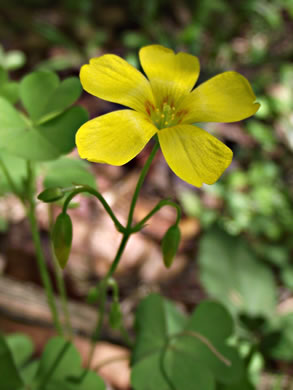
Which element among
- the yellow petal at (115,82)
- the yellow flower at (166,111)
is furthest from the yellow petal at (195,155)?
the yellow petal at (115,82)

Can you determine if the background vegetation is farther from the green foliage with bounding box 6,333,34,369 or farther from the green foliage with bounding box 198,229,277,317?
the green foliage with bounding box 6,333,34,369

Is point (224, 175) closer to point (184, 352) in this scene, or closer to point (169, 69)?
point (184, 352)

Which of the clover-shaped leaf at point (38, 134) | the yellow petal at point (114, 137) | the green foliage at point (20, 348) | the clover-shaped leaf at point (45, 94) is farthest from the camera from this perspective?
the green foliage at point (20, 348)

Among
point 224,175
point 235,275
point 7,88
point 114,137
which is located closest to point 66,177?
point 7,88

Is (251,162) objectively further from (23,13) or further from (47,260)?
(23,13)

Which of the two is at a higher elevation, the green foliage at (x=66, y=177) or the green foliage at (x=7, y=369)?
the green foliage at (x=66, y=177)

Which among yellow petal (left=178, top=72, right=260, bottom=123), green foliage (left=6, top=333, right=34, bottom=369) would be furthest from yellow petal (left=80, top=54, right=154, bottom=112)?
green foliage (left=6, top=333, right=34, bottom=369)

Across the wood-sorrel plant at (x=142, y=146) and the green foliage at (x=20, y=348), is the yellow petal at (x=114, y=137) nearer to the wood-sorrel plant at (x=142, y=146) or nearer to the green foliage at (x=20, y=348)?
the wood-sorrel plant at (x=142, y=146)

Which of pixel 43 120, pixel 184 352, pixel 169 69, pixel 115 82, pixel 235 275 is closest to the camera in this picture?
pixel 115 82
